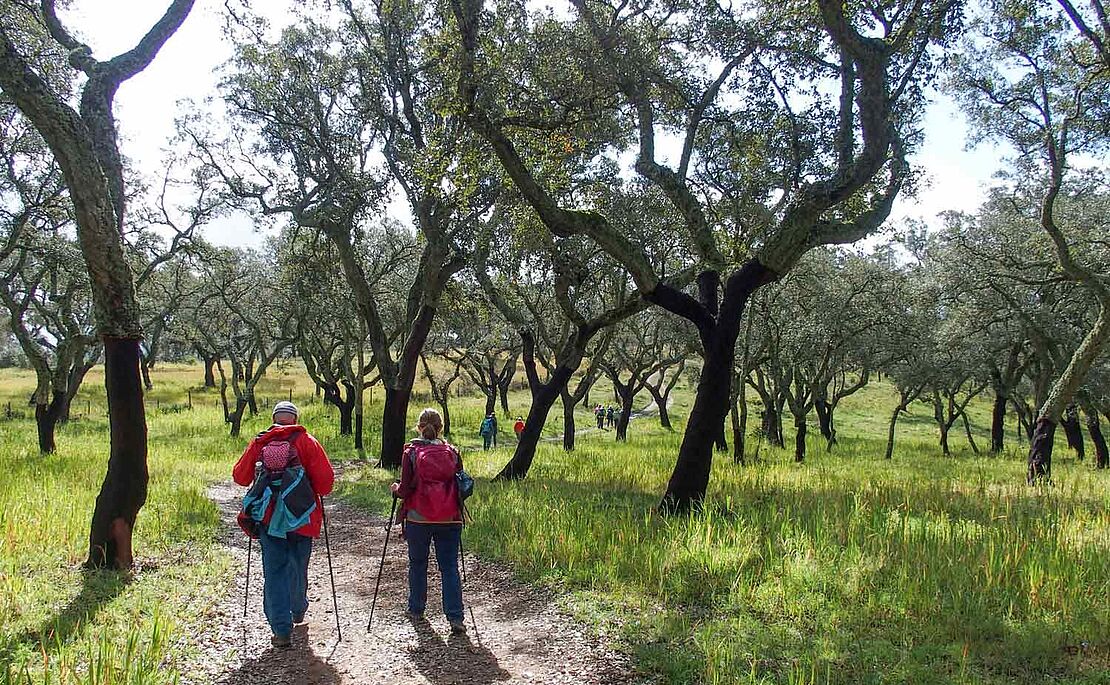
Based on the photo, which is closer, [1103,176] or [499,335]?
[1103,176]

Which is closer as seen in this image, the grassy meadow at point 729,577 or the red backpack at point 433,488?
the grassy meadow at point 729,577

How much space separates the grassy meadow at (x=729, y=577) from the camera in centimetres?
476

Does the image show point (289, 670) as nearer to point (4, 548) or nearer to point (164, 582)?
point (164, 582)

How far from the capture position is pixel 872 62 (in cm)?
915

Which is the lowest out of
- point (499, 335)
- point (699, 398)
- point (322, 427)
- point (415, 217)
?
point (322, 427)

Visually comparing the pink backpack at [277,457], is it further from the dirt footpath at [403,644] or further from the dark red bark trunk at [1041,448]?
the dark red bark trunk at [1041,448]

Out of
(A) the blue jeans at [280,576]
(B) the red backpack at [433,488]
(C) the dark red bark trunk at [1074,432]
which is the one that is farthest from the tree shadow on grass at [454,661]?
(C) the dark red bark trunk at [1074,432]

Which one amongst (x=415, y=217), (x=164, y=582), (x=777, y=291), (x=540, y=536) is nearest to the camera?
(x=164, y=582)

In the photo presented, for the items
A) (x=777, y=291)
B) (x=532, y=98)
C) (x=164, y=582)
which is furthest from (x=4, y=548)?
(x=777, y=291)

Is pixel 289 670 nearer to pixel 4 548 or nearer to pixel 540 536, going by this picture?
pixel 540 536

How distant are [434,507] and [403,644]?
1138mm

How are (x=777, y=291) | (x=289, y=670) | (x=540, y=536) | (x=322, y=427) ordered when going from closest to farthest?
1. (x=289, y=670)
2. (x=540, y=536)
3. (x=777, y=291)
4. (x=322, y=427)

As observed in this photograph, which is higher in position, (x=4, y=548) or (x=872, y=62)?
(x=872, y=62)

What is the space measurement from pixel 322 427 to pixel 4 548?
74.6ft
